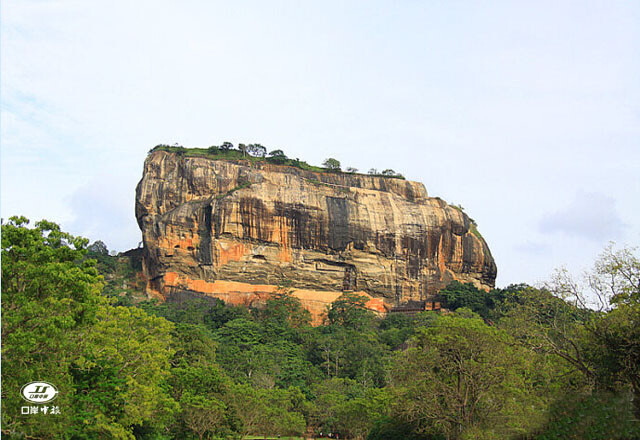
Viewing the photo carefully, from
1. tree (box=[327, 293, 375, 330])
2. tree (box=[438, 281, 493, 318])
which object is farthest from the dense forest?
tree (box=[438, 281, 493, 318])

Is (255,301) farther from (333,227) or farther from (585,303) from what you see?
(585,303)

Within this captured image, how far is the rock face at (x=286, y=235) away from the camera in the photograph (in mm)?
67688

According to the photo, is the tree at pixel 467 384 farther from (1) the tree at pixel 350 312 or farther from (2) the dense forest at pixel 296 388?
(1) the tree at pixel 350 312

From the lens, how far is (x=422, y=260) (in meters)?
74.3

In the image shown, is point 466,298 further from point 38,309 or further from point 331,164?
point 38,309

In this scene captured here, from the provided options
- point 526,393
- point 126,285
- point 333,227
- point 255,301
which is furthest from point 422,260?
point 526,393

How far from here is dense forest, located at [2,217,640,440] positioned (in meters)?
15.6

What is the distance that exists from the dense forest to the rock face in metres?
26.9

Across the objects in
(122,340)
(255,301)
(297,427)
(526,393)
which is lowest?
(297,427)

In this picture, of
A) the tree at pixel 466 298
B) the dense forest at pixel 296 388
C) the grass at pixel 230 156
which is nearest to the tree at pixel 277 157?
the grass at pixel 230 156

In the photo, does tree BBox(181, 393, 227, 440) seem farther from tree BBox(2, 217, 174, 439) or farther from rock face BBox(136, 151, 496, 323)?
rock face BBox(136, 151, 496, 323)

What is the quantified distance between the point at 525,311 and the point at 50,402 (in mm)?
15130

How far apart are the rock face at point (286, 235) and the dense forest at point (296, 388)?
Result: 88.4 feet

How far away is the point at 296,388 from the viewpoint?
139 ft
